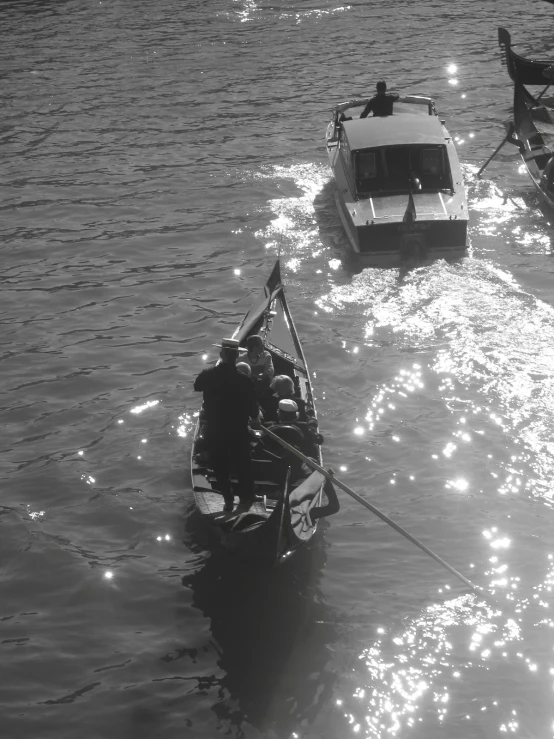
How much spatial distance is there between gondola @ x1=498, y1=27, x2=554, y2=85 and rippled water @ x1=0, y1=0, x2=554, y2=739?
129 centimetres

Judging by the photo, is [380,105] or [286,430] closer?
[286,430]

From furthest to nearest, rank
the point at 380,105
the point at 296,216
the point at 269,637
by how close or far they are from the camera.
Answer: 1. the point at 296,216
2. the point at 380,105
3. the point at 269,637

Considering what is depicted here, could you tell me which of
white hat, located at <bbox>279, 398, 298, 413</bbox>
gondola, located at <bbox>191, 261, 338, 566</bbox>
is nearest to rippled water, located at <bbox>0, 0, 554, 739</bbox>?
gondola, located at <bbox>191, 261, 338, 566</bbox>

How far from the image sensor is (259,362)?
34.4ft

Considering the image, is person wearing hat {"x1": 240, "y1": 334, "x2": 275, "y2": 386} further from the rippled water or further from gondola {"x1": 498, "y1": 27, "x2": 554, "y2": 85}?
gondola {"x1": 498, "y1": 27, "x2": 554, "y2": 85}

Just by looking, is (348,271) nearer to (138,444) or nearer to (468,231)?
(468,231)

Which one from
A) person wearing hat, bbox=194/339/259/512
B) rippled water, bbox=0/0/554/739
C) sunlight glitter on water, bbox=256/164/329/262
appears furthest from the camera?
sunlight glitter on water, bbox=256/164/329/262

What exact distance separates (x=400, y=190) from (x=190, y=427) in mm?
6435

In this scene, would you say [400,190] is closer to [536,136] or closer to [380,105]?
[380,105]

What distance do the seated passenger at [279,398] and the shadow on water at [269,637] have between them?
144cm

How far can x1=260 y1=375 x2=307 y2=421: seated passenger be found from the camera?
31.3 ft

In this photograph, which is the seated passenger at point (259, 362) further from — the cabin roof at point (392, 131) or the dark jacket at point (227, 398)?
the cabin roof at point (392, 131)

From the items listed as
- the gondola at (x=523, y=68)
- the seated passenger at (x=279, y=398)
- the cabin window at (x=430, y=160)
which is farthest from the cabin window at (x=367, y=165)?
the seated passenger at (x=279, y=398)

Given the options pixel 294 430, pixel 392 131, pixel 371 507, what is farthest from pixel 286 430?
pixel 392 131
